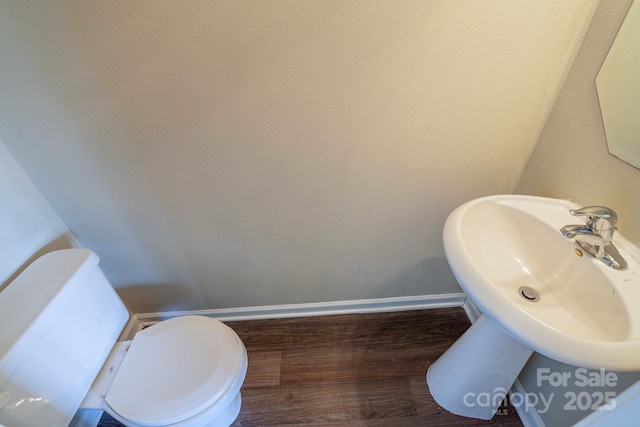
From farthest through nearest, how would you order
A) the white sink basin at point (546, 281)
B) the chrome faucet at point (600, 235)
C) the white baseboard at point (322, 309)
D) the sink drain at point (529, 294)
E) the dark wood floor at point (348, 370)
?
the white baseboard at point (322, 309), the dark wood floor at point (348, 370), the sink drain at point (529, 294), the chrome faucet at point (600, 235), the white sink basin at point (546, 281)

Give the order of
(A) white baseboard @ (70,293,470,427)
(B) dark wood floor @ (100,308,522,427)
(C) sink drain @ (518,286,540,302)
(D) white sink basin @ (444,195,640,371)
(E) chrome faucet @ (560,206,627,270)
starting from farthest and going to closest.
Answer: (A) white baseboard @ (70,293,470,427)
(B) dark wood floor @ (100,308,522,427)
(C) sink drain @ (518,286,540,302)
(E) chrome faucet @ (560,206,627,270)
(D) white sink basin @ (444,195,640,371)

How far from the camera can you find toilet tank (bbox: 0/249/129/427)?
2.43ft

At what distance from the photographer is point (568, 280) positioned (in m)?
0.80

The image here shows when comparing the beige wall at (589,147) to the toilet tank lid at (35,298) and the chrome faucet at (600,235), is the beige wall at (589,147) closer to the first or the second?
the chrome faucet at (600,235)

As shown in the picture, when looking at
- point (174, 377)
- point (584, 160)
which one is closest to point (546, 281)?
point (584, 160)

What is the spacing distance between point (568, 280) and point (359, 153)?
72cm

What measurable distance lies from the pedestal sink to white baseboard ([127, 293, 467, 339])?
1.24 ft

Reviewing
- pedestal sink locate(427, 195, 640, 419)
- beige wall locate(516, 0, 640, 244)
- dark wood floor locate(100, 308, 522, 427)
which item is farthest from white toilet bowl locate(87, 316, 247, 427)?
beige wall locate(516, 0, 640, 244)

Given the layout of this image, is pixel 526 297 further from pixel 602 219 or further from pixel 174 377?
pixel 174 377

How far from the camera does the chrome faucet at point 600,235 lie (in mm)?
698

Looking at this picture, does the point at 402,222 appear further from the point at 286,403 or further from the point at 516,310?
the point at 286,403

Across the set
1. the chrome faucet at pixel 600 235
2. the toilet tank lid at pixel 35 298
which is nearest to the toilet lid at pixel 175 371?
the toilet tank lid at pixel 35 298

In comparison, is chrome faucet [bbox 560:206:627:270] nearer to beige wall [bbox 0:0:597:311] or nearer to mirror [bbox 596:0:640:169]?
mirror [bbox 596:0:640:169]

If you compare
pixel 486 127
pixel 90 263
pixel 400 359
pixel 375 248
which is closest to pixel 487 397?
pixel 400 359
